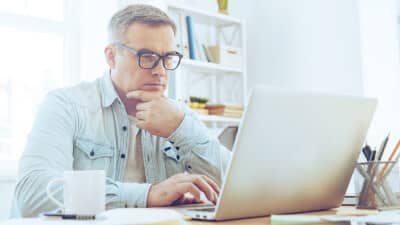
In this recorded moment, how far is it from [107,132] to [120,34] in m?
0.30

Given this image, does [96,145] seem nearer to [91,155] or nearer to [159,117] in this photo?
[91,155]

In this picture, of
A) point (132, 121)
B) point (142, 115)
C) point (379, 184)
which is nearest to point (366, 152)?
point (379, 184)

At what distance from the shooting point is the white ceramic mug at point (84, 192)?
0.94m

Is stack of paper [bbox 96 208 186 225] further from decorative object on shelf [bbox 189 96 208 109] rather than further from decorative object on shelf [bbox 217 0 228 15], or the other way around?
decorative object on shelf [bbox 217 0 228 15]

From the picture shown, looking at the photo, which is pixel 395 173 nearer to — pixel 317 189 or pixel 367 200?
pixel 367 200

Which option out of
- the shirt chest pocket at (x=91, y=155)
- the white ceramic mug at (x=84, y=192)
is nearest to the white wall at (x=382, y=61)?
the shirt chest pocket at (x=91, y=155)

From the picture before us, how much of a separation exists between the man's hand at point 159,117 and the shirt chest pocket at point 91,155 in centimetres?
12

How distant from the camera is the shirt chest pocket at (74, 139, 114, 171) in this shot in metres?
1.51

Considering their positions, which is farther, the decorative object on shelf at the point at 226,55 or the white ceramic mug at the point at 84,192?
the decorative object on shelf at the point at 226,55

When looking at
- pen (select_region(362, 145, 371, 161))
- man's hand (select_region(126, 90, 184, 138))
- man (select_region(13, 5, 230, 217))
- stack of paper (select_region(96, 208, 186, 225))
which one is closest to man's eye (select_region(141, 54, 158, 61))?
man (select_region(13, 5, 230, 217))

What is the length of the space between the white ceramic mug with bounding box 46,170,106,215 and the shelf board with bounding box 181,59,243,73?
94.2 inches

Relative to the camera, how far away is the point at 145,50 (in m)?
1.57

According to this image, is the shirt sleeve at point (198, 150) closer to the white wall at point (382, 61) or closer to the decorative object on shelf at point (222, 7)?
the white wall at point (382, 61)

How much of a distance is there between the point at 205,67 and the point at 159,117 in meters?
2.02
